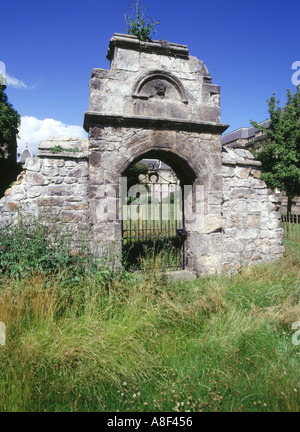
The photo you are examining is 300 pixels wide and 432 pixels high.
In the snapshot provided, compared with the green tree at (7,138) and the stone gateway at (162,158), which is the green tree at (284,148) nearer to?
the stone gateway at (162,158)

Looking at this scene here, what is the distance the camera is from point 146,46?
469cm

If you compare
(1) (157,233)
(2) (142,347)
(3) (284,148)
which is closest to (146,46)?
(1) (157,233)

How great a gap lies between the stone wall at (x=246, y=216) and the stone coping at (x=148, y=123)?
0.66 metres

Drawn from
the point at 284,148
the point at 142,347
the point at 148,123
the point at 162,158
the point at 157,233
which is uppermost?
the point at 284,148

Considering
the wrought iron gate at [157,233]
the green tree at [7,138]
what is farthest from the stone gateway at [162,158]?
the green tree at [7,138]

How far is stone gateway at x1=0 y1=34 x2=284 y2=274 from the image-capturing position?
4449 mm

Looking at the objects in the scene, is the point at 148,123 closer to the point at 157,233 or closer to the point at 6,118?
the point at 157,233

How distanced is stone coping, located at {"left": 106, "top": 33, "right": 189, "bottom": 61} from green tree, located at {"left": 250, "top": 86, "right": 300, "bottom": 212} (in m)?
9.28

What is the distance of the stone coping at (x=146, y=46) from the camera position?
4.53 metres

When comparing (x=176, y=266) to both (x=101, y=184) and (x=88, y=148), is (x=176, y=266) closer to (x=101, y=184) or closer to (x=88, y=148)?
(x=101, y=184)

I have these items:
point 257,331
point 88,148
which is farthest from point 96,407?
point 88,148

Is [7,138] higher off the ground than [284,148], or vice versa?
[7,138]

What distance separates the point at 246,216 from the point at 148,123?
268cm

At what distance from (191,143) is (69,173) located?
2.31 metres
